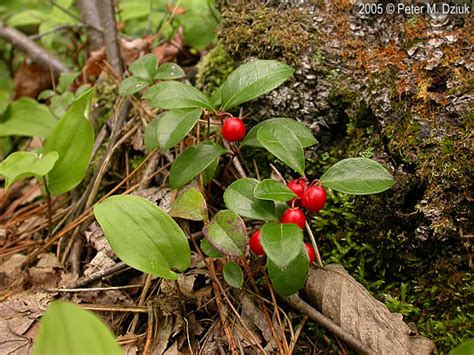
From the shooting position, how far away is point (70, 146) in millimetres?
1783

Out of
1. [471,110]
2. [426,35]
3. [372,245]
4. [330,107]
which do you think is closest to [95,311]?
[372,245]

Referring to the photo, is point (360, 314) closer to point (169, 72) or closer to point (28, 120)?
point (169, 72)

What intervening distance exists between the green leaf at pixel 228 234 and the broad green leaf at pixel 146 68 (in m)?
0.76

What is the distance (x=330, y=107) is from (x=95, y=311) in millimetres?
1082

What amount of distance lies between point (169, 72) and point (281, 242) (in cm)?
96

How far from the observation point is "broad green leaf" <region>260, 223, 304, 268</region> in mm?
1175

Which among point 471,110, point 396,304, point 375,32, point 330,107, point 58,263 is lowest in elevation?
point 58,263

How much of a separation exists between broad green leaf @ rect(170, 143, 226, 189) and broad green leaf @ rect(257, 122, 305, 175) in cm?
23

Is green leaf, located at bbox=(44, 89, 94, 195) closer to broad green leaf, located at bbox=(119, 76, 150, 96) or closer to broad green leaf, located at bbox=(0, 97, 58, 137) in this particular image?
broad green leaf, located at bbox=(119, 76, 150, 96)

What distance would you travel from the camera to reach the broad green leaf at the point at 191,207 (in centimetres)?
148

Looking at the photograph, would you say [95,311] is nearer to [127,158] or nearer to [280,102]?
[127,158]

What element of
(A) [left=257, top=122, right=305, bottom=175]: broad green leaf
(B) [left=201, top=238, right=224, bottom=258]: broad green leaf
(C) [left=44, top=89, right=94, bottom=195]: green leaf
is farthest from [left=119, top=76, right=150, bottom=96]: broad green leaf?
(B) [left=201, top=238, right=224, bottom=258]: broad green leaf

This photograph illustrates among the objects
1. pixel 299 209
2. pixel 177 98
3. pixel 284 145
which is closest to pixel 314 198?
pixel 299 209

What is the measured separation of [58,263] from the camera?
175 cm
